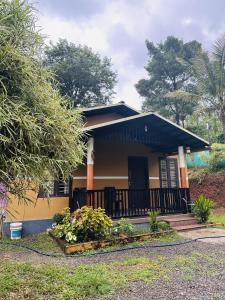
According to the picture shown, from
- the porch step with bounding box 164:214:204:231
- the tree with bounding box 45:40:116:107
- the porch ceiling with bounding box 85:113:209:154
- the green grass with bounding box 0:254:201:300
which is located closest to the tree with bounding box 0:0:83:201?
the green grass with bounding box 0:254:201:300

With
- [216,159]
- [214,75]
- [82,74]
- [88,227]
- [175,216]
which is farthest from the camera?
[82,74]

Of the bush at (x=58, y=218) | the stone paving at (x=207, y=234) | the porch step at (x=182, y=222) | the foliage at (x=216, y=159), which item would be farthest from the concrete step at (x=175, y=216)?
the foliage at (x=216, y=159)

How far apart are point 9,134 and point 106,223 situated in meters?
4.22

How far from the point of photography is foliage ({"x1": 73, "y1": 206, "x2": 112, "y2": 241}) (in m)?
6.25

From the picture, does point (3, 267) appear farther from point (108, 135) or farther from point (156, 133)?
point (156, 133)

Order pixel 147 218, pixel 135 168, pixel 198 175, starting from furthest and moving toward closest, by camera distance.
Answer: pixel 198 175 → pixel 135 168 → pixel 147 218

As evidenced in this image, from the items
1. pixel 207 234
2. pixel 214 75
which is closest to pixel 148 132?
pixel 207 234

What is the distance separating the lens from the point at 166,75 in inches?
1088

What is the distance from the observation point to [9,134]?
296 cm

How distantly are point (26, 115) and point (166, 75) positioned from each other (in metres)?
26.9

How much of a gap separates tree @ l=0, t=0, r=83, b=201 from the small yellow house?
3375 millimetres

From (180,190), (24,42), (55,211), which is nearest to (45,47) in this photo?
(24,42)

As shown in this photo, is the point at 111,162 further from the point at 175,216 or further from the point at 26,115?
the point at 26,115

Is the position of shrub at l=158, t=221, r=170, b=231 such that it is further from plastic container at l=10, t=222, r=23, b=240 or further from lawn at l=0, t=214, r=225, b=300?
plastic container at l=10, t=222, r=23, b=240
